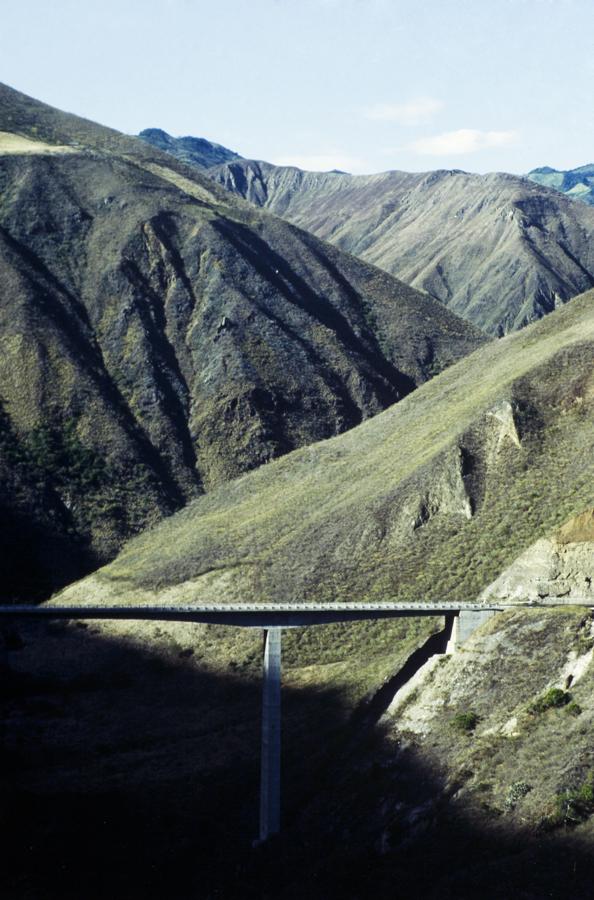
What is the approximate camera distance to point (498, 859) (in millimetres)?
37719

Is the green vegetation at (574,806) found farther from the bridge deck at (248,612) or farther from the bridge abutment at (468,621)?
the bridge abutment at (468,621)

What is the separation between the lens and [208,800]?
5400cm

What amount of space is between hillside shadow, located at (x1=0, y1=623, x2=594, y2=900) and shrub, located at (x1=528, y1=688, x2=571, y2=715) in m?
5.46

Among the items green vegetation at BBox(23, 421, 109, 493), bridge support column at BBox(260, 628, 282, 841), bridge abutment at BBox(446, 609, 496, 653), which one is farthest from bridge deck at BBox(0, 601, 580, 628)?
green vegetation at BBox(23, 421, 109, 493)

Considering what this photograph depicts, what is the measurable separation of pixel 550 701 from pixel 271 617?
13.7 m

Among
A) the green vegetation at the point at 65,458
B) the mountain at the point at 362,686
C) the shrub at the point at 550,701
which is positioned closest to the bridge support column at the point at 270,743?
the mountain at the point at 362,686

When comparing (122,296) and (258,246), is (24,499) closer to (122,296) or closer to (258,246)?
(122,296)

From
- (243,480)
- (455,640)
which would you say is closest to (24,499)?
(243,480)

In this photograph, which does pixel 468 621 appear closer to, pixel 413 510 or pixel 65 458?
pixel 413 510

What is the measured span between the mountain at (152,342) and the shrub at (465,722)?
46135 mm

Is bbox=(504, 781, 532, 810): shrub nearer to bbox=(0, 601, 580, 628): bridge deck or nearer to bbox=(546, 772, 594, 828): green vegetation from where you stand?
bbox=(546, 772, 594, 828): green vegetation

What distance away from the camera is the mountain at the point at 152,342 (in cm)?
10000

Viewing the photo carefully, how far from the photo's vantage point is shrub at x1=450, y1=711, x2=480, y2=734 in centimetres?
4872

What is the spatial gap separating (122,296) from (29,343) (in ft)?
60.1
